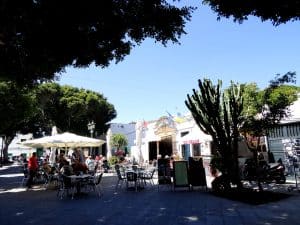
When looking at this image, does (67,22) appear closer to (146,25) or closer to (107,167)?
(146,25)

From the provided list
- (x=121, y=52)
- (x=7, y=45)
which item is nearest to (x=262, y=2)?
(x=121, y=52)

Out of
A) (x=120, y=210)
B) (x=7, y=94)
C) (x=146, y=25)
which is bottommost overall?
(x=120, y=210)

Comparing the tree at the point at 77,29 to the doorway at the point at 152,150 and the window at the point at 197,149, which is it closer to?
the window at the point at 197,149

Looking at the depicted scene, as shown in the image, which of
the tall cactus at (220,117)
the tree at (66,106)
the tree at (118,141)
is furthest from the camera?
the tree at (118,141)

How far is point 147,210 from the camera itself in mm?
8250

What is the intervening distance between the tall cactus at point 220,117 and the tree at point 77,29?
4574 mm

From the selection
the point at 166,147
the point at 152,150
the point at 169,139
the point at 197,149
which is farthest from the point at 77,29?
the point at 152,150

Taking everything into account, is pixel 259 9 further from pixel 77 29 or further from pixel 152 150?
pixel 152 150

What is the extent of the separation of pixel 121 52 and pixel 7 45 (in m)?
2.71

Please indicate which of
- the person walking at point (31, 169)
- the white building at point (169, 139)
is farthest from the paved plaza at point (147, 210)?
the white building at point (169, 139)

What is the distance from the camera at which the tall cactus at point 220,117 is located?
36.3 feet

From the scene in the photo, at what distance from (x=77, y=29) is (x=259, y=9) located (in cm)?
374

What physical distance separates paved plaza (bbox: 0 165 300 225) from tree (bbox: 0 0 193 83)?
380cm

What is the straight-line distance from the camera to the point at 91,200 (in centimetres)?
1035
